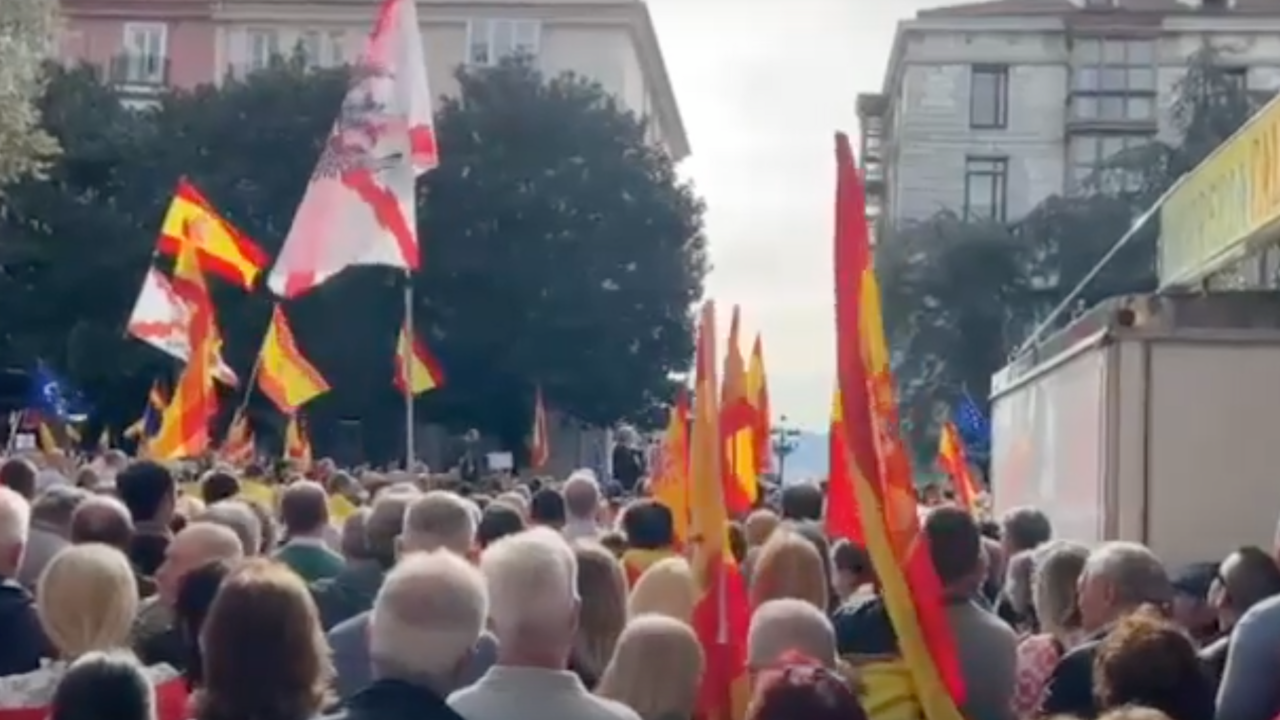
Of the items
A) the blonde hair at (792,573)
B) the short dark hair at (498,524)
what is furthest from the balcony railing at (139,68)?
the blonde hair at (792,573)

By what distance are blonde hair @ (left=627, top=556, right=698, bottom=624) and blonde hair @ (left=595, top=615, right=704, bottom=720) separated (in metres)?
1.50

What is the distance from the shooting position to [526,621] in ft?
19.5

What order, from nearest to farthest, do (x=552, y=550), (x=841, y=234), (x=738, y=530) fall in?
1. (x=552, y=550)
2. (x=841, y=234)
3. (x=738, y=530)

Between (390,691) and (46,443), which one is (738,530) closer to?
(390,691)

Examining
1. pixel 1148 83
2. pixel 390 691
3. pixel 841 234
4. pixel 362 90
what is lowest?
pixel 390 691

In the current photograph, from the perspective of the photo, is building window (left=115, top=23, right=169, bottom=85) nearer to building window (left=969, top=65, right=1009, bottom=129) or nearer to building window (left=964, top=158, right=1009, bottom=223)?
building window (left=964, top=158, right=1009, bottom=223)

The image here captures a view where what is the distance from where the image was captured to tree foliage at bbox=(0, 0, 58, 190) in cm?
3797

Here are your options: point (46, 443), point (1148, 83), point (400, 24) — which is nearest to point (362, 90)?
point (400, 24)

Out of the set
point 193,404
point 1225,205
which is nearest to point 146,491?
point 1225,205

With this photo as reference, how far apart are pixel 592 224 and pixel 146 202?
9.86 meters

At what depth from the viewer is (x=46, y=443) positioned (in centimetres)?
2747

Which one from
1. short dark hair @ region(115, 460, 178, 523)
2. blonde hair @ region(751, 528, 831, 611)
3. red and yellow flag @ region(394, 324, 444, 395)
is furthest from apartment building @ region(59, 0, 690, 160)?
blonde hair @ region(751, 528, 831, 611)

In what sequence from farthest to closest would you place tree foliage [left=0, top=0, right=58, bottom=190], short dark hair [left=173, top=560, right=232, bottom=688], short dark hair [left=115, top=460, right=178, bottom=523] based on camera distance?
tree foliage [left=0, top=0, right=58, bottom=190]
short dark hair [left=115, top=460, right=178, bottom=523]
short dark hair [left=173, top=560, right=232, bottom=688]

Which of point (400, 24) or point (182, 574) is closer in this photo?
point (182, 574)
